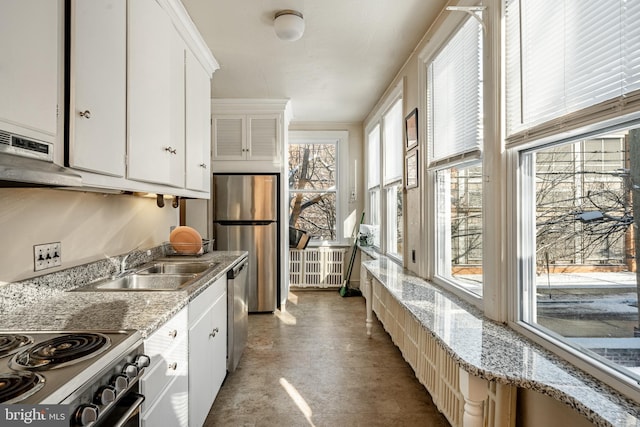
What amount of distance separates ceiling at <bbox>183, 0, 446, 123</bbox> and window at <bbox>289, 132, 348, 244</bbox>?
3.85ft

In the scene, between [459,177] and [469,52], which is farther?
[459,177]

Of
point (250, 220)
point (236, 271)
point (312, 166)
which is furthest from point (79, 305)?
point (312, 166)

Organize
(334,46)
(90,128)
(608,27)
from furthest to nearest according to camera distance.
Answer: (334,46) → (90,128) → (608,27)

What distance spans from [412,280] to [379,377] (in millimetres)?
797

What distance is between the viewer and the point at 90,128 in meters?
1.47

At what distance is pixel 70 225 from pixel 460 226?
237 cm

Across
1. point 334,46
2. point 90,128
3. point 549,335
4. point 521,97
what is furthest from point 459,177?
point 90,128

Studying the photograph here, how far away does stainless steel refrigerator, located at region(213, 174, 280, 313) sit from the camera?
14.7 feet

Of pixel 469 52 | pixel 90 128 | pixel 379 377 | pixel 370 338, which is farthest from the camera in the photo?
pixel 370 338

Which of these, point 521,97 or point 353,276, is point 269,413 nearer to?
point 521,97

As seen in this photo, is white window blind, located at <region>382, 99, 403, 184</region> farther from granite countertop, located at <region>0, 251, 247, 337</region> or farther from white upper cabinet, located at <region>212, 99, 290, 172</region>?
granite countertop, located at <region>0, 251, 247, 337</region>

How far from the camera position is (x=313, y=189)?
579 cm

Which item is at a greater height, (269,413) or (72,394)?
(72,394)

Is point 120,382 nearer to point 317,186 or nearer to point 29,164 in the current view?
point 29,164
